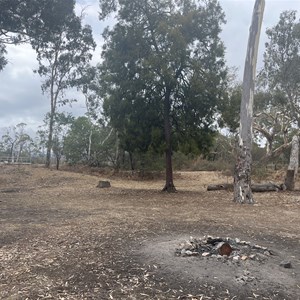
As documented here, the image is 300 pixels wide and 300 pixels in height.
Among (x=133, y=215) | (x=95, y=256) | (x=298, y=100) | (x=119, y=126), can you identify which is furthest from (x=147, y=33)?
(x=298, y=100)

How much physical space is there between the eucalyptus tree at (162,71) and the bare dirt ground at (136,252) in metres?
5.07

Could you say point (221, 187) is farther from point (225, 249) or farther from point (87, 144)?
point (87, 144)

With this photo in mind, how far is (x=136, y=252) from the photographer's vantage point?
5406 mm

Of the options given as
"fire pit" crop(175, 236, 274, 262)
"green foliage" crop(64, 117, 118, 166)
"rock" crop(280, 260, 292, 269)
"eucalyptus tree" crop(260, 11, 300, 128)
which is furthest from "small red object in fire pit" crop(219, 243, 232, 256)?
"green foliage" crop(64, 117, 118, 166)

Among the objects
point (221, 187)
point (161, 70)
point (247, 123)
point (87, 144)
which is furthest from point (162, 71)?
point (87, 144)

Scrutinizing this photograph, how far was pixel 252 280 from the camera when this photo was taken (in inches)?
168

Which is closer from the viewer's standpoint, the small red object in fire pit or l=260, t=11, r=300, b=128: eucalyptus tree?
the small red object in fire pit

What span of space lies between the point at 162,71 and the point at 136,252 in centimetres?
Answer: 935

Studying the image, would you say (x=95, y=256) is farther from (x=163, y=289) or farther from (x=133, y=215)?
(x=133, y=215)

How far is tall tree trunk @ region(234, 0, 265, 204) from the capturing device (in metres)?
11.8

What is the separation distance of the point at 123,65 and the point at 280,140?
21.2m

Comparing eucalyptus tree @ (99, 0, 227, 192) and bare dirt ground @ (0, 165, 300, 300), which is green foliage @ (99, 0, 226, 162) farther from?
bare dirt ground @ (0, 165, 300, 300)

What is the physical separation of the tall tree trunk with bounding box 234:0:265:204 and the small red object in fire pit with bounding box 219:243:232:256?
682 cm

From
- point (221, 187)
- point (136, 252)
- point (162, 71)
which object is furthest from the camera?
point (221, 187)
